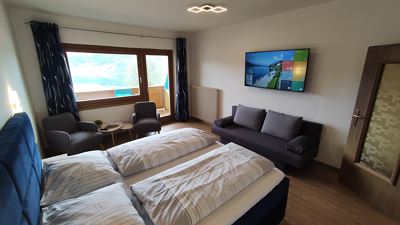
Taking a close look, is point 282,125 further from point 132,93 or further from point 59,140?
point 59,140

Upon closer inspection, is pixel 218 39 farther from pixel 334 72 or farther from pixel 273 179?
pixel 273 179

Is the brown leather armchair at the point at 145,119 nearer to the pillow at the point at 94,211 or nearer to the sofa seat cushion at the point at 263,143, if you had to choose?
the sofa seat cushion at the point at 263,143

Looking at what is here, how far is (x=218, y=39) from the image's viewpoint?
4117 millimetres

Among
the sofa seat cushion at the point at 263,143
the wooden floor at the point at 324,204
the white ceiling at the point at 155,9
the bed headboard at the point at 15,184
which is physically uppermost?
the white ceiling at the point at 155,9

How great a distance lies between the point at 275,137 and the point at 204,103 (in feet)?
7.38

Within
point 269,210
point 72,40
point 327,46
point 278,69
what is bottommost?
point 269,210

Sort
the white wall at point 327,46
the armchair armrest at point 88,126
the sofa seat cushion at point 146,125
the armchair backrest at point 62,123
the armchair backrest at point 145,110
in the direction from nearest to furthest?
the white wall at point 327,46 < the armchair backrest at point 62,123 < the armchair armrest at point 88,126 < the sofa seat cushion at point 146,125 < the armchair backrest at point 145,110

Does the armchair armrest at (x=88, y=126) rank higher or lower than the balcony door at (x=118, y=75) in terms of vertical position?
lower

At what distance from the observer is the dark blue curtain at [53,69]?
2906 mm

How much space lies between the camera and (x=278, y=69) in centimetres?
301

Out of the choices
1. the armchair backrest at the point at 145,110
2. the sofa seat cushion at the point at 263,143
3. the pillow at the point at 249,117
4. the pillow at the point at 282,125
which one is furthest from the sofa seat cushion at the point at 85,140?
the pillow at the point at 282,125

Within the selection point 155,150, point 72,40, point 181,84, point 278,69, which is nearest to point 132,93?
point 181,84

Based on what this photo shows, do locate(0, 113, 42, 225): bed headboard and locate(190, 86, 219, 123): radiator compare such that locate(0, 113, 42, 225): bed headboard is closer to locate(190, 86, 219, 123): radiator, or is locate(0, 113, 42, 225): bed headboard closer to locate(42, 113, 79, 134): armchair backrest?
locate(42, 113, 79, 134): armchair backrest

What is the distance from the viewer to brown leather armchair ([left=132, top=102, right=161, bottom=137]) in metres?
Answer: 3.55
